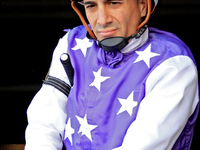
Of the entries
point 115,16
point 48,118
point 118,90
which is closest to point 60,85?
point 48,118

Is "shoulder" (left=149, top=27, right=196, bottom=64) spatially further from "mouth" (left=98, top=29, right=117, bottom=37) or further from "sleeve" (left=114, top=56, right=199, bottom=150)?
"mouth" (left=98, top=29, right=117, bottom=37)

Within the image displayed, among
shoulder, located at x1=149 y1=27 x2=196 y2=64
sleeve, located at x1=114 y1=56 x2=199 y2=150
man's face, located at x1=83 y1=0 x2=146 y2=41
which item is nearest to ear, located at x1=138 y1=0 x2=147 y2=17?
man's face, located at x1=83 y1=0 x2=146 y2=41

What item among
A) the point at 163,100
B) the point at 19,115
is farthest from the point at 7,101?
the point at 163,100

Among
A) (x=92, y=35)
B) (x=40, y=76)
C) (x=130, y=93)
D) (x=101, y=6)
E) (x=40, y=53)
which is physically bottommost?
(x=40, y=76)

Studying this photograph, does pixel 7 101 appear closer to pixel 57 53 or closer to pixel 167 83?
pixel 57 53

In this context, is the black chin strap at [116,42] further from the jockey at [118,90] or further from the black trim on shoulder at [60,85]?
the black trim on shoulder at [60,85]

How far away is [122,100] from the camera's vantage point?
1.29 meters

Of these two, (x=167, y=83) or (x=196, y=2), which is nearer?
(x=167, y=83)

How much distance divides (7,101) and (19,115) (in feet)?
0.38

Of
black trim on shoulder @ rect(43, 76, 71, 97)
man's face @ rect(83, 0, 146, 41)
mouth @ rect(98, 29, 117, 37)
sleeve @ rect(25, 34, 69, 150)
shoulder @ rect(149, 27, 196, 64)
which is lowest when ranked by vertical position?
sleeve @ rect(25, 34, 69, 150)

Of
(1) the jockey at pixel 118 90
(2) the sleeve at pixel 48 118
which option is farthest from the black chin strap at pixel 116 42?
(2) the sleeve at pixel 48 118

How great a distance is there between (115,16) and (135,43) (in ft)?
0.47

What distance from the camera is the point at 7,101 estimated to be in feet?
6.91

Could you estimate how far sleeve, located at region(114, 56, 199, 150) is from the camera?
1.15m
